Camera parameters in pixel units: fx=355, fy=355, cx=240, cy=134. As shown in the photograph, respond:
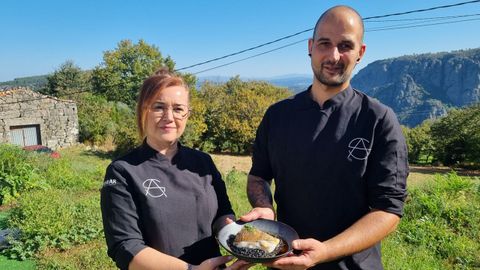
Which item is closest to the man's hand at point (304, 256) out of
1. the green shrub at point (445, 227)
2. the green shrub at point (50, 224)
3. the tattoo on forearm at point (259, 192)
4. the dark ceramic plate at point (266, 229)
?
the dark ceramic plate at point (266, 229)

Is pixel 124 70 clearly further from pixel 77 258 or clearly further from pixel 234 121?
pixel 77 258

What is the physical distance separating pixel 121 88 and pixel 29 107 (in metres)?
11.1

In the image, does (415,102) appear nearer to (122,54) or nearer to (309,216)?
(122,54)

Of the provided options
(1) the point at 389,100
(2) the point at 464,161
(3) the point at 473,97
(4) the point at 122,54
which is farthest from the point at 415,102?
(4) the point at 122,54

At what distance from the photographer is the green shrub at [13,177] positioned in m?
7.33

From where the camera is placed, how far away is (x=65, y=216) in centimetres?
550

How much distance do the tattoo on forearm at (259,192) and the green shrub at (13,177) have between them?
22.8 feet

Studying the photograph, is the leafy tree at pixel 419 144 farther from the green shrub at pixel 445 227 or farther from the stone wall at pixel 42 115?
the stone wall at pixel 42 115

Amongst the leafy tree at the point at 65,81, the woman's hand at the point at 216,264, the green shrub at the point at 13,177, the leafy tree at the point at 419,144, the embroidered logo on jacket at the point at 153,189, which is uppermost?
the leafy tree at the point at 65,81

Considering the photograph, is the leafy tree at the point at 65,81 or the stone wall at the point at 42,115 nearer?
the stone wall at the point at 42,115

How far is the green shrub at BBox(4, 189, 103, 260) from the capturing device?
496 centimetres

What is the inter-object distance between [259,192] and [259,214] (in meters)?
0.17

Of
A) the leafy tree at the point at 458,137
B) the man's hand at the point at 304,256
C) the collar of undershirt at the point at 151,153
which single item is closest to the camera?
the man's hand at the point at 304,256

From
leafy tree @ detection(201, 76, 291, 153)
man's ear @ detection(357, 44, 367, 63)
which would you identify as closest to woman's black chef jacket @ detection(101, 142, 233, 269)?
man's ear @ detection(357, 44, 367, 63)
